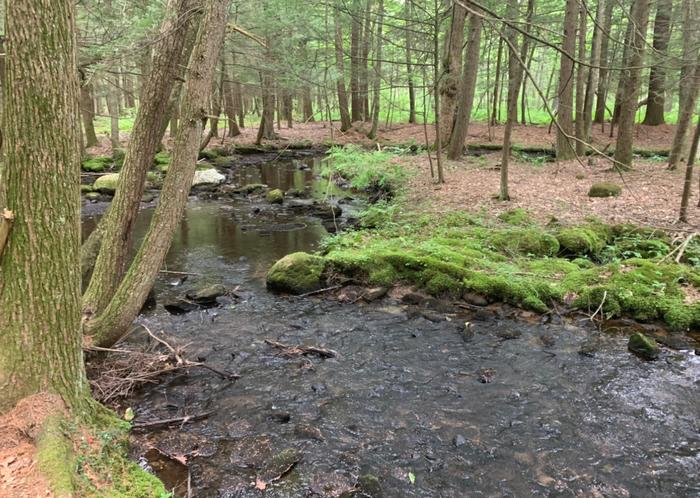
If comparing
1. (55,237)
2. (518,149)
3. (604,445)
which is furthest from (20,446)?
(518,149)

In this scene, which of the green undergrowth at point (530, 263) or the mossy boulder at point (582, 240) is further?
the mossy boulder at point (582, 240)

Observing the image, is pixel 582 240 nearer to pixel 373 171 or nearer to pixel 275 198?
pixel 373 171

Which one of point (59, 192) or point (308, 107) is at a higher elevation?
point (308, 107)

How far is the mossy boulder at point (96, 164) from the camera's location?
1755 centimetres

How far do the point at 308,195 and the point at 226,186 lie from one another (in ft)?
11.3

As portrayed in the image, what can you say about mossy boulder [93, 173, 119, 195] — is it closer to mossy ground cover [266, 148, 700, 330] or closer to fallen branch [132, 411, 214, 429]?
mossy ground cover [266, 148, 700, 330]

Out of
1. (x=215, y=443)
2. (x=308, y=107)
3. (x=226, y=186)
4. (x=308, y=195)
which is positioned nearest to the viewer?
(x=215, y=443)

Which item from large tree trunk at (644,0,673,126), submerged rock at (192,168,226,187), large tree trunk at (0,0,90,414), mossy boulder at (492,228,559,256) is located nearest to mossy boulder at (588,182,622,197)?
large tree trunk at (644,0,673,126)

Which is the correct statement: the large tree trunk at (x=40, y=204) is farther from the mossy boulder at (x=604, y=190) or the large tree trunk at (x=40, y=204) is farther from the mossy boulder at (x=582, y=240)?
the mossy boulder at (x=604, y=190)

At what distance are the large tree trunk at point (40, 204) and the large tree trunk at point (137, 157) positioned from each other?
1940 mm

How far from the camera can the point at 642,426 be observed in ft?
15.3

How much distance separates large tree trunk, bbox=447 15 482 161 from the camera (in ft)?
52.7

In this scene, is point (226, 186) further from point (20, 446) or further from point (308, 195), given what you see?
point (20, 446)

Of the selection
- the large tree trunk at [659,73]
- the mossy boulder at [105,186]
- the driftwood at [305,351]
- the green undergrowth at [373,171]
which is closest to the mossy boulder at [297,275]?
the driftwood at [305,351]
